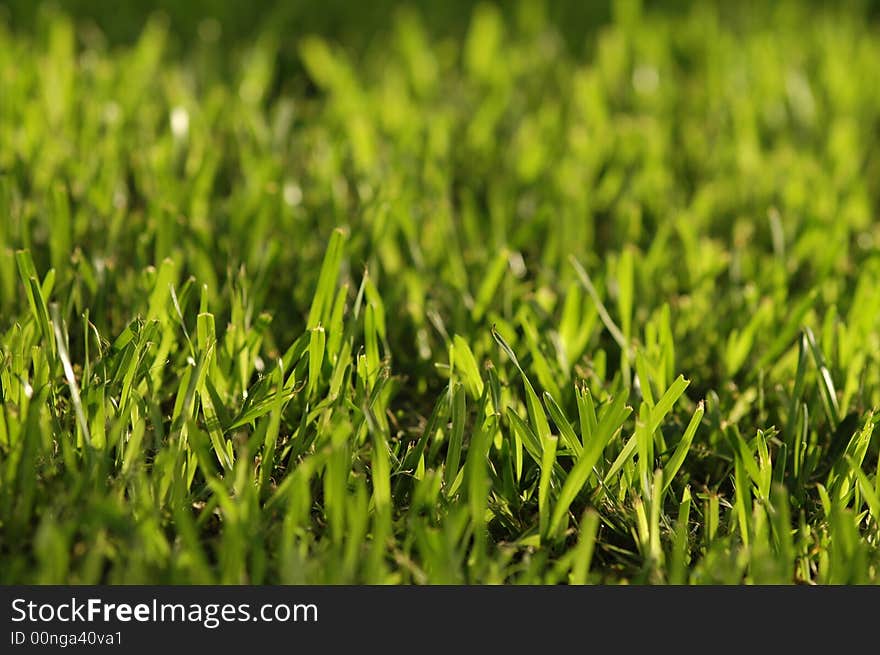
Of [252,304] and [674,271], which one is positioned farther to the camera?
[674,271]

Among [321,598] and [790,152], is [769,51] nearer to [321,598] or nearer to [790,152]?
[790,152]

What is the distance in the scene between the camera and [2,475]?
4.51 ft

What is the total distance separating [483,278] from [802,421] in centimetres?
64

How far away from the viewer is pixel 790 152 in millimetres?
2531

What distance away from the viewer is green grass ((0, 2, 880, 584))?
1.39 metres

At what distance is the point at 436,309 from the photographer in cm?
192

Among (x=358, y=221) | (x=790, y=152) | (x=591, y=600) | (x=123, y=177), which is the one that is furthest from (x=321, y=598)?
(x=790, y=152)

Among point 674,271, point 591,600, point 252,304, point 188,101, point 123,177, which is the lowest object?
point 591,600

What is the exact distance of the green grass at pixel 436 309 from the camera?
1.39 meters

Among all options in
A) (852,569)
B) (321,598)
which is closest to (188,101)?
(321,598)

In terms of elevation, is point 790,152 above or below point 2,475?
above

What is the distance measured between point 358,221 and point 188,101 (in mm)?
661

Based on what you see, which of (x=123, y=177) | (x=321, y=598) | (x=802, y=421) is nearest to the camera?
(x=321, y=598)

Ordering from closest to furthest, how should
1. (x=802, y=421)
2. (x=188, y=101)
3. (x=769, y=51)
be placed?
(x=802, y=421) → (x=188, y=101) → (x=769, y=51)
